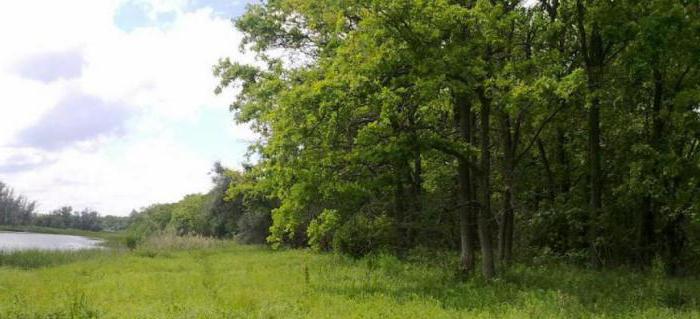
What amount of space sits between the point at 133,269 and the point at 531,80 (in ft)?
53.4

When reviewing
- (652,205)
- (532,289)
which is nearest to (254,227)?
(652,205)

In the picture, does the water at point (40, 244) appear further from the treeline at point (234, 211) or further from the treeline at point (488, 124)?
the treeline at point (488, 124)

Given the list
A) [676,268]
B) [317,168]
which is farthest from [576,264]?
[317,168]

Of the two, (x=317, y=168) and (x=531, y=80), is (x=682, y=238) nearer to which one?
(x=531, y=80)

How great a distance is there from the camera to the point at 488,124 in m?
16.5

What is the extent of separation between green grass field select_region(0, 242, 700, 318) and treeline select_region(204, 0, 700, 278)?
1.43m

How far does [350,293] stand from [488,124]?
644 centimetres

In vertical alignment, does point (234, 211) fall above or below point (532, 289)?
above

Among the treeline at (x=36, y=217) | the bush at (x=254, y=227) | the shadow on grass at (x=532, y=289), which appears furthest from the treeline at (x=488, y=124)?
the treeline at (x=36, y=217)

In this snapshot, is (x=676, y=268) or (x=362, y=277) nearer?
(x=362, y=277)

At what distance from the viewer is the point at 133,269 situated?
22.2 metres

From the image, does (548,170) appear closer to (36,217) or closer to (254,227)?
(254,227)

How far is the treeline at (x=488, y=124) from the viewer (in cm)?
1364

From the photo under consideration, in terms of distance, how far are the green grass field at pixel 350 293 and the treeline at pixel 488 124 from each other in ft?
4.69
